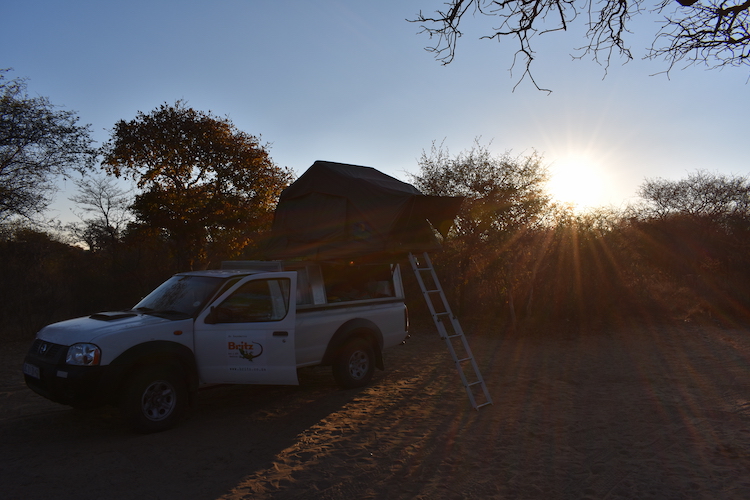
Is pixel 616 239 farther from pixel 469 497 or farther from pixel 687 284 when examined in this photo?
pixel 469 497

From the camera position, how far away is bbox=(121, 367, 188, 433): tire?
5.40 metres

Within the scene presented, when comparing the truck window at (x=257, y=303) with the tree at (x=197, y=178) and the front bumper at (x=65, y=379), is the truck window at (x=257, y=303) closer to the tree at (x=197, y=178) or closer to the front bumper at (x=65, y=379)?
the front bumper at (x=65, y=379)

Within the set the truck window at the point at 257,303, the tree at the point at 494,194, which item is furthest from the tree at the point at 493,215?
the truck window at the point at 257,303

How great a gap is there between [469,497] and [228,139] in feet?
48.1

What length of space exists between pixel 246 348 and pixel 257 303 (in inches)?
27.9

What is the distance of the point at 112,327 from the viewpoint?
18.4 feet

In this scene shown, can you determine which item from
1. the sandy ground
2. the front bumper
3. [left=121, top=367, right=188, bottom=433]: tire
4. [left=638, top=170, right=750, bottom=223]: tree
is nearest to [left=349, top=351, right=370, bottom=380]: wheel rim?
the sandy ground

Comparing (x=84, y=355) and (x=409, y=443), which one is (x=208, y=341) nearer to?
(x=84, y=355)

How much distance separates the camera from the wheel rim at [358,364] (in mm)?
7785

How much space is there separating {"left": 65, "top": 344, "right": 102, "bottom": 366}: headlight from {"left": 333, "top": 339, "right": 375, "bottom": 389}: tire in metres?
3.31

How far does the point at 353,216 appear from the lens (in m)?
7.99

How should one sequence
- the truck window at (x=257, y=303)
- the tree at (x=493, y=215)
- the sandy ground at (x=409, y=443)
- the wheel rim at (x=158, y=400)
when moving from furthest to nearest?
the tree at (x=493, y=215) → the truck window at (x=257, y=303) → the wheel rim at (x=158, y=400) → the sandy ground at (x=409, y=443)

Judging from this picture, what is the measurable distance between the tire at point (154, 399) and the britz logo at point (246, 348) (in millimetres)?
656

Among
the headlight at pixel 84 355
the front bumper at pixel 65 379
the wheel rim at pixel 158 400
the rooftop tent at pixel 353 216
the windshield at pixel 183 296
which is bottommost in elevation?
the wheel rim at pixel 158 400
